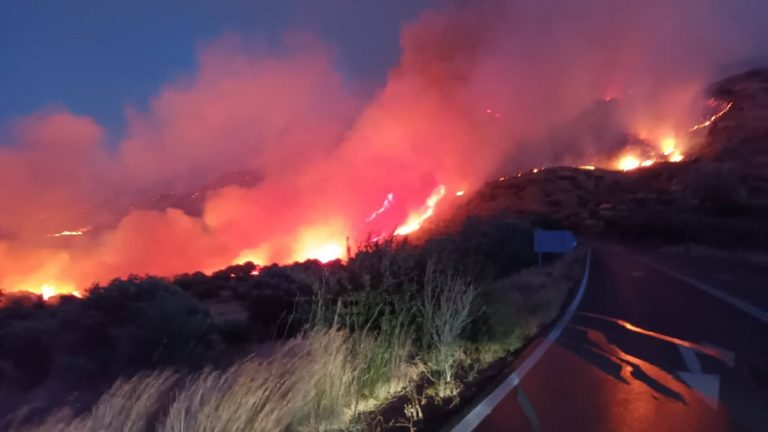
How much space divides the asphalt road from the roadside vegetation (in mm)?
925

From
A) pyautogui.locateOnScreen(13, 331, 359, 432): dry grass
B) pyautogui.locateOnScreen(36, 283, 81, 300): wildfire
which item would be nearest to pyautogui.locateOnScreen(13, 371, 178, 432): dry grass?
pyautogui.locateOnScreen(13, 331, 359, 432): dry grass

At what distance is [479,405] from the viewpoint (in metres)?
8.62

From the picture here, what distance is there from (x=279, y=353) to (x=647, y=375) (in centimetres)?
553

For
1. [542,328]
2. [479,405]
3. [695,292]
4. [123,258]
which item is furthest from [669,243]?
[479,405]

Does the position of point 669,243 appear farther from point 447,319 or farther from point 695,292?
point 447,319

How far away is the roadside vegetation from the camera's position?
6285 mm

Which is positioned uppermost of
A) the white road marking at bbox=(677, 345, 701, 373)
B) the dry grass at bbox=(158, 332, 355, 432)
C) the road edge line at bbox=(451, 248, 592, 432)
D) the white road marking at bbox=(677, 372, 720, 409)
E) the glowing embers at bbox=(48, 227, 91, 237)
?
the glowing embers at bbox=(48, 227, 91, 237)

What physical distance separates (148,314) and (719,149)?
93779 mm

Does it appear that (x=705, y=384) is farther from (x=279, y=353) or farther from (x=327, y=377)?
(x=279, y=353)

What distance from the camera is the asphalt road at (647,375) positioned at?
26.4 feet

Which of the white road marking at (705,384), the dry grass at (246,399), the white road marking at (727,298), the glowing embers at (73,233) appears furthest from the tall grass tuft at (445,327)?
the glowing embers at (73,233)

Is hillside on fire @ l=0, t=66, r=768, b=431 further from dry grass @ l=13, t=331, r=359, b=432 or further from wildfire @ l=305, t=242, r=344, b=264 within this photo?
wildfire @ l=305, t=242, r=344, b=264

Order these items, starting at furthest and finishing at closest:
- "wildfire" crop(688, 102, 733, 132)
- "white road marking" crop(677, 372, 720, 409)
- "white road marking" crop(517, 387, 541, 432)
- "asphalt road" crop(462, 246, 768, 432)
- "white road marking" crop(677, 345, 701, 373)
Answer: "wildfire" crop(688, 102, 733, 132) → "white road marking" crop(677, 345, 701, 373) → "white road marking" crop(677, 372, 720, 409) → "asphalt road" crop(462, 246, 768, 432) → "white road marking" crop(517, 387, 541, 432)

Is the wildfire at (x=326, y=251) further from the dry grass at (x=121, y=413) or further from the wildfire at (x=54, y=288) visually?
the dry grass at (x=121, y=413)
